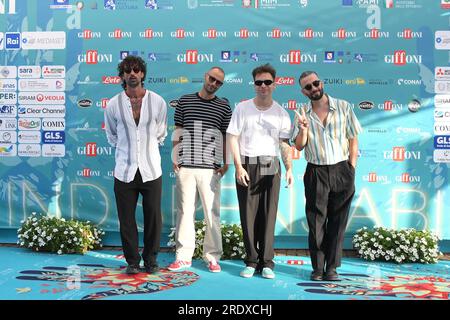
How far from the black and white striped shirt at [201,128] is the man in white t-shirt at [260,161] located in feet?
0.65

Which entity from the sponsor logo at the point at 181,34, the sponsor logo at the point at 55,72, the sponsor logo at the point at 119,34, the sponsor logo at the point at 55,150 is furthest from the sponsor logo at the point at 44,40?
the sponsor logo at the point at 181,34

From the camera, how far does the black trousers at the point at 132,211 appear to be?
3807mm

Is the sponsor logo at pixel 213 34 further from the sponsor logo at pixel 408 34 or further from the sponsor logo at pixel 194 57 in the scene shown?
the sponsor logo at pixel 408 34

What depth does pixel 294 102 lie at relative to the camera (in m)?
4.70

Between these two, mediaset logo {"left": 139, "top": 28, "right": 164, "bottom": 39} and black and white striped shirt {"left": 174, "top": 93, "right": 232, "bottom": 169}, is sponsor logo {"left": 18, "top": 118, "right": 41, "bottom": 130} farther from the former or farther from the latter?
black and white striped shirt {"left": 174, "top": 93, "right": 232, "bottom": 169}

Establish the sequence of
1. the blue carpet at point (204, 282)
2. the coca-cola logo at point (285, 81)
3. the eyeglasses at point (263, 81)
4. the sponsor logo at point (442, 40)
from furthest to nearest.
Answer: the coca-cola logo at point (285, 81) < the sponsor logo at point (442, 40) < the eyeglasses at point (263, 81) < the blue carpet at point (204, 282)

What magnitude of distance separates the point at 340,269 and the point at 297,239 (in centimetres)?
76

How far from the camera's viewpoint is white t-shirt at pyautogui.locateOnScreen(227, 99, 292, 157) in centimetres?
381

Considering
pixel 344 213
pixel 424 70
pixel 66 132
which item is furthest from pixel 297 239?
pixel 66 132

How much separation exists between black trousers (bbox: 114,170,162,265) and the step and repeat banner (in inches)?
37.3

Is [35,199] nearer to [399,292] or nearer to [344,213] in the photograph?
[344,213]

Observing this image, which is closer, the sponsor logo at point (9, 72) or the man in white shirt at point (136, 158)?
the man in white shirt at point (136, 158)

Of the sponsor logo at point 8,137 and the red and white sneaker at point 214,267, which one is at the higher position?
the sponsor logo at point 8,137

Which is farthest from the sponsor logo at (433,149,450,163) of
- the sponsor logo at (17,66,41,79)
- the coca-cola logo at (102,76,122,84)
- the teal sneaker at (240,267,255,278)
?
the sponsor logo at (17,66,41,79)
